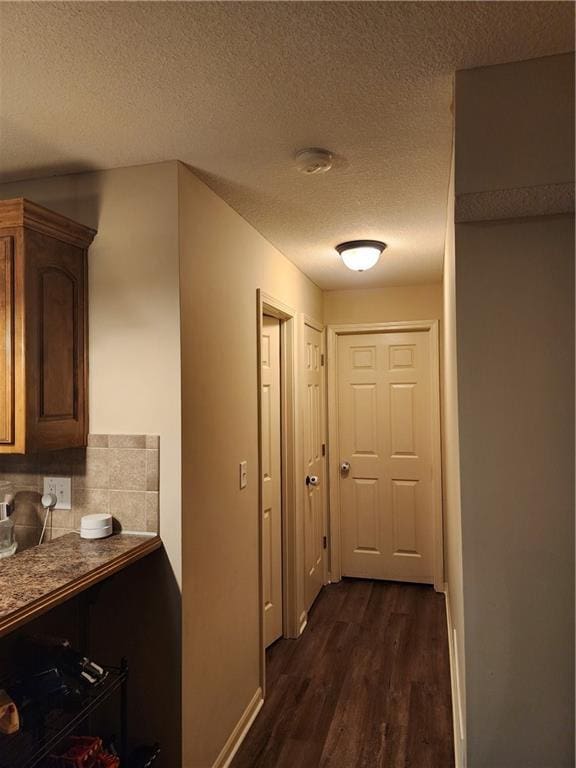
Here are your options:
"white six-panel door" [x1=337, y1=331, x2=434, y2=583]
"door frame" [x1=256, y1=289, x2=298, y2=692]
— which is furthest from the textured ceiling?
"white six-panel door" [x1=337, y1=331, x2=434, y2=583]

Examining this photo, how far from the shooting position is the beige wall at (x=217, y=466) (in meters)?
1.94

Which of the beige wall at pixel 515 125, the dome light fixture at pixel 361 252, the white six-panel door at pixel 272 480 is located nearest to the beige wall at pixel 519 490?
the beige wall at pixel 515 125

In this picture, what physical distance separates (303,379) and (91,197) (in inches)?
73.0

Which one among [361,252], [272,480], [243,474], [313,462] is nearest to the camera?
[243,474]

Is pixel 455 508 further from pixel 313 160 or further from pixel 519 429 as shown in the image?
pixel 313 160

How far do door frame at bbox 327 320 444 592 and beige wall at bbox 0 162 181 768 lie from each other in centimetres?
249

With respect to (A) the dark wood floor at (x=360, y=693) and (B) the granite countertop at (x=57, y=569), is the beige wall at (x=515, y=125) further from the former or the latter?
(A) the dark wood floor at (x=360, y=693)

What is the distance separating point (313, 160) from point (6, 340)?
1.21 m

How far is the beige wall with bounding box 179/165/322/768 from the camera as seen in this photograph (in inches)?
76.2

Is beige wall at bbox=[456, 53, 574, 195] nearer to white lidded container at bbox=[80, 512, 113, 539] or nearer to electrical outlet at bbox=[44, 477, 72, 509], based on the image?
white lidded container at bbox=[80, 512, 113, 539]

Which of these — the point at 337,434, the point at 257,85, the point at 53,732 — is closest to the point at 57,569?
the point at 53,732

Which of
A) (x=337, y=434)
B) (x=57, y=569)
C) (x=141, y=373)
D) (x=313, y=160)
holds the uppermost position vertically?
(x=313, y=160)

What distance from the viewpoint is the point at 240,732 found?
7.64 ft

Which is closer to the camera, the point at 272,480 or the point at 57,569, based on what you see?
the point at 57,569
